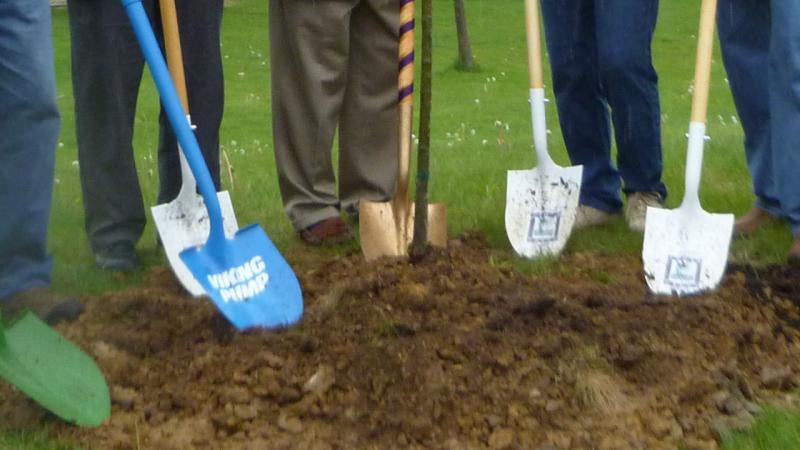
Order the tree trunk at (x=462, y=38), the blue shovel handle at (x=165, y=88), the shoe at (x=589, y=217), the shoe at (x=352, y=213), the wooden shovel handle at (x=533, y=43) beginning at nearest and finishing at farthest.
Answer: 1. the blue shovel handle at (x=165, y=88)
2. the wooden shovel handle at (x=533, y=43)
3. the shoe at (x=589, y=217)
4. the shoe at (x=352, y=213)
5. the tree trunk at (x=462, y=38)

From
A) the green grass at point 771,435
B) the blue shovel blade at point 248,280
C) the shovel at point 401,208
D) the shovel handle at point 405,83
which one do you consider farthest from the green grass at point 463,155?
the blue shovel blade at point 248,280

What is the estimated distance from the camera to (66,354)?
325 centimetres

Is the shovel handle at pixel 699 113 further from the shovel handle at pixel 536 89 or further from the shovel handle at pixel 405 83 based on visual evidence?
the shovel handle at pixel 405 83

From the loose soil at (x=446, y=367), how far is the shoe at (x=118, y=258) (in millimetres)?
547

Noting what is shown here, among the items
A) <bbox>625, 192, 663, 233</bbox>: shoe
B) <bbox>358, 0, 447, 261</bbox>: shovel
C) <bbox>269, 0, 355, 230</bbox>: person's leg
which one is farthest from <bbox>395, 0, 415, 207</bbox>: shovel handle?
<bbox>625, 192, 663, 233</bbox>: shoe

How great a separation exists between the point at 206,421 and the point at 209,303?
0.82 metres

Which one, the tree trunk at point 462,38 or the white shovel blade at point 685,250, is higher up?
the white shovel blade at point 685,250

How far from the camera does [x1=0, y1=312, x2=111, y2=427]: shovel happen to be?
3039 mm

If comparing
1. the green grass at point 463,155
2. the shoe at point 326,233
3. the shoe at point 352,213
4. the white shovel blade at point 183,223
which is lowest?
the green grass at point 463,155

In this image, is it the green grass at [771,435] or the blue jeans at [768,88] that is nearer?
the green grass at [771,435]

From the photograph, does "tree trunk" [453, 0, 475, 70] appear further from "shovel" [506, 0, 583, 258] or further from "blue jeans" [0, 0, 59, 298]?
"blue jeans" [0, 0, 59, 298]

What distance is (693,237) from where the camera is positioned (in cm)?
412

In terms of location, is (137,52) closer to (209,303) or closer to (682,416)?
(209,303)

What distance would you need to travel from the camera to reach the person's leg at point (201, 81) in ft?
15.1
